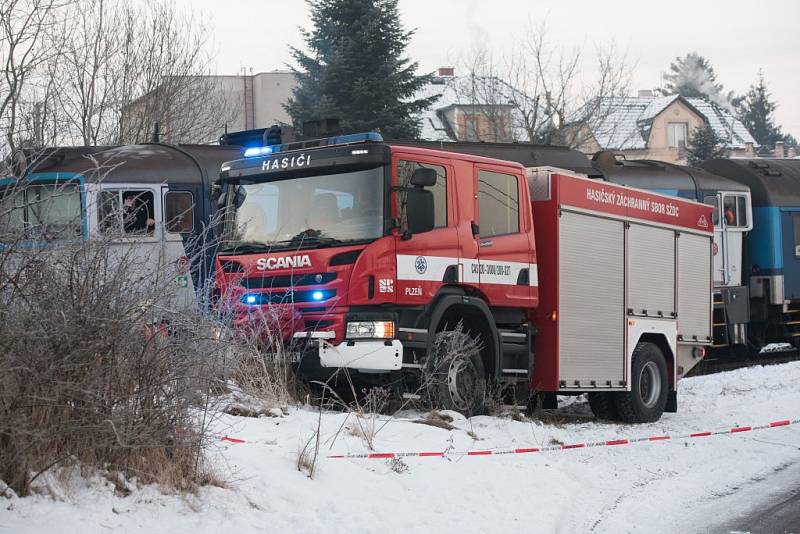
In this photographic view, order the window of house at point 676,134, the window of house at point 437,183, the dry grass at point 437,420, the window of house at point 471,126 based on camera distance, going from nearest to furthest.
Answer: the dry grass at point 437,420, the window of house at point 437,183, the window of house at point 471,126, the window of house at point 676,134

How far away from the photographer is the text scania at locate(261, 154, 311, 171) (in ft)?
34.8

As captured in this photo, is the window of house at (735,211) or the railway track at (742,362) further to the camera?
the window of house at (735,211)

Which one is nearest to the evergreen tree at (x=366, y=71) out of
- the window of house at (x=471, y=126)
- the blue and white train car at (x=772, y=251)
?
the window of house at (x=471, y=126)

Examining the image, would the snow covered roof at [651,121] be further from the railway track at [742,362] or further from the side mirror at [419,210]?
the side mirror at [419,210]

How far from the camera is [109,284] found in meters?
6.24

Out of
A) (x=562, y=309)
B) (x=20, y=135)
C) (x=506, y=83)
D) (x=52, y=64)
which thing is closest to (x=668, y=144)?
(x=506, y=83)

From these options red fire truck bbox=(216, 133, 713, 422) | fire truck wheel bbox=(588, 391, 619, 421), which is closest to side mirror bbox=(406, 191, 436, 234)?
red fire truck bbox=(216, 133, 713, 422)

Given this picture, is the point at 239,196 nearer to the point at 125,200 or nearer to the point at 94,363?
the point at 125,200

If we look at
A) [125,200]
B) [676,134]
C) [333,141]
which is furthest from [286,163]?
[676,134]

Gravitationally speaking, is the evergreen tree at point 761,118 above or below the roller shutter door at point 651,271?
above

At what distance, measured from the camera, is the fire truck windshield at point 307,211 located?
33.4 feet

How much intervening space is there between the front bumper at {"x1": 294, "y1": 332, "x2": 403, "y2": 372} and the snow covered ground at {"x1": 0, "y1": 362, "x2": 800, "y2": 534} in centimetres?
55

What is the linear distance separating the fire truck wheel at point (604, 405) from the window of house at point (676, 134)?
59346 mm

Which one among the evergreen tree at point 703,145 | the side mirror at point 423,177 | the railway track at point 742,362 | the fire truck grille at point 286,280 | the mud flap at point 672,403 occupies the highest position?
the evergreen tree at point 703,145
